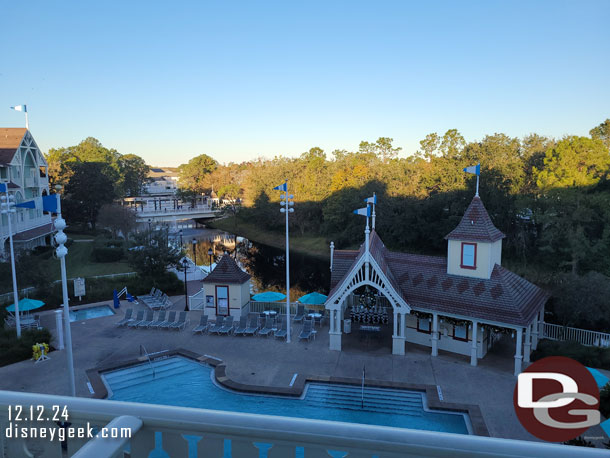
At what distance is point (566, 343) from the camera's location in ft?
63.7

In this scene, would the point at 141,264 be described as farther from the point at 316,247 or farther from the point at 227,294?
the point at 316,247

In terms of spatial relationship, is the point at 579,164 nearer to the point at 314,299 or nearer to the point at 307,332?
the point at 314,299

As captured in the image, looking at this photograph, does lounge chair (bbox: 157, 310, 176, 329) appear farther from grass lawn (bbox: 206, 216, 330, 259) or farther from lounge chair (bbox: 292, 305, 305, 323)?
grass lawn (bbox: 206, 216, 330, 259)

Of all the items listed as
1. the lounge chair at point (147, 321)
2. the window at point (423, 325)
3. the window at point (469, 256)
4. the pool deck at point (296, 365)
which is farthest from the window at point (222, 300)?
the window at point (469, 256)

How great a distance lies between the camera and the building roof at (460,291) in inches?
733

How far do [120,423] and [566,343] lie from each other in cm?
2134

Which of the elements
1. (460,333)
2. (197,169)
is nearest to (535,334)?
(460,333)

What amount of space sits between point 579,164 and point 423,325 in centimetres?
2244

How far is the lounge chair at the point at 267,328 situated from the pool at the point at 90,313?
10.4m

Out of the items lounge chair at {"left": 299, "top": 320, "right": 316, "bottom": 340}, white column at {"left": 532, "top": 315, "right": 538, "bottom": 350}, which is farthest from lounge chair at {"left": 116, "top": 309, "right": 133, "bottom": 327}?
white column at {"left": 532, "top": 315, "right": 538, "bottom": 350}

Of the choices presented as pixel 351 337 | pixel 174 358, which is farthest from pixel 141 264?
pixel 351 337

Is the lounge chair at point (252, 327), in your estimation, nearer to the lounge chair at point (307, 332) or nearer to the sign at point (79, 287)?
the lounge chair at point (307, 332)

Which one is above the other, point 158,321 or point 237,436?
point 237,436

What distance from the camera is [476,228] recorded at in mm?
20359
